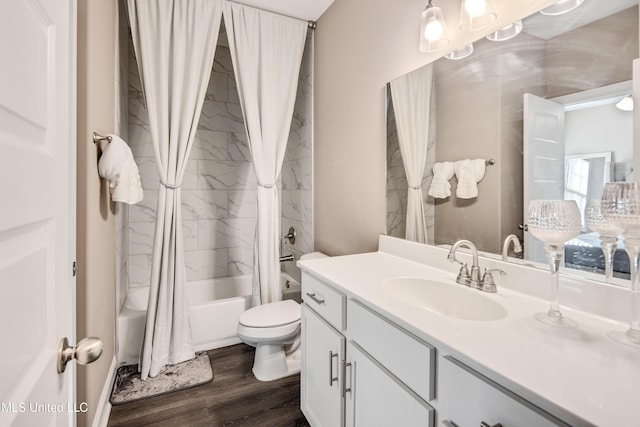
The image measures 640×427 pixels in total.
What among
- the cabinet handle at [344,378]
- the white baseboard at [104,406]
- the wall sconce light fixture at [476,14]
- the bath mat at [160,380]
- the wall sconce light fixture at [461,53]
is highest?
the wall sconce light fixture at [476,14]

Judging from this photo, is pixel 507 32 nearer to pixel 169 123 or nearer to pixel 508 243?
pixel 508 243

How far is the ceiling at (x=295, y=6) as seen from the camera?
2300mm

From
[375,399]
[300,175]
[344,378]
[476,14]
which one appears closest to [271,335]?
[344,378]

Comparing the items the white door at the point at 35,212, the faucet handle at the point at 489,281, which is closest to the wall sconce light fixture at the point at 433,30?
the faucet handle at the point at 489,281

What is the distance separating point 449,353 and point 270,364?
1536mm

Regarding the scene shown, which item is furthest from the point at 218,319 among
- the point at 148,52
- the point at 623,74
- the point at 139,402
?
the point at 623,74

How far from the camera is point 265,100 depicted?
2.35 metres

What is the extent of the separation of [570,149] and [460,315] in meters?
0.69

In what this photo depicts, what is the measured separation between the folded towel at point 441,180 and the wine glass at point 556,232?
22.2 inches

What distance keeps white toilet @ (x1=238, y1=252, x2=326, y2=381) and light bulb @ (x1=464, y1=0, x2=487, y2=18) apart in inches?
73.0

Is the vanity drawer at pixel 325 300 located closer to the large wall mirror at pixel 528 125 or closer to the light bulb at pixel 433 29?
the large wall mirror at pixel 528 125

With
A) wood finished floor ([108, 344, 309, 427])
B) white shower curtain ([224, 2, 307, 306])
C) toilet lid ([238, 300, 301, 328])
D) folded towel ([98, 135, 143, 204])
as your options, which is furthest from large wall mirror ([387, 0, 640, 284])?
folded towel ([98, 135, 143, 204])

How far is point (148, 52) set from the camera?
2000 mm

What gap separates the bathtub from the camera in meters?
2.11
